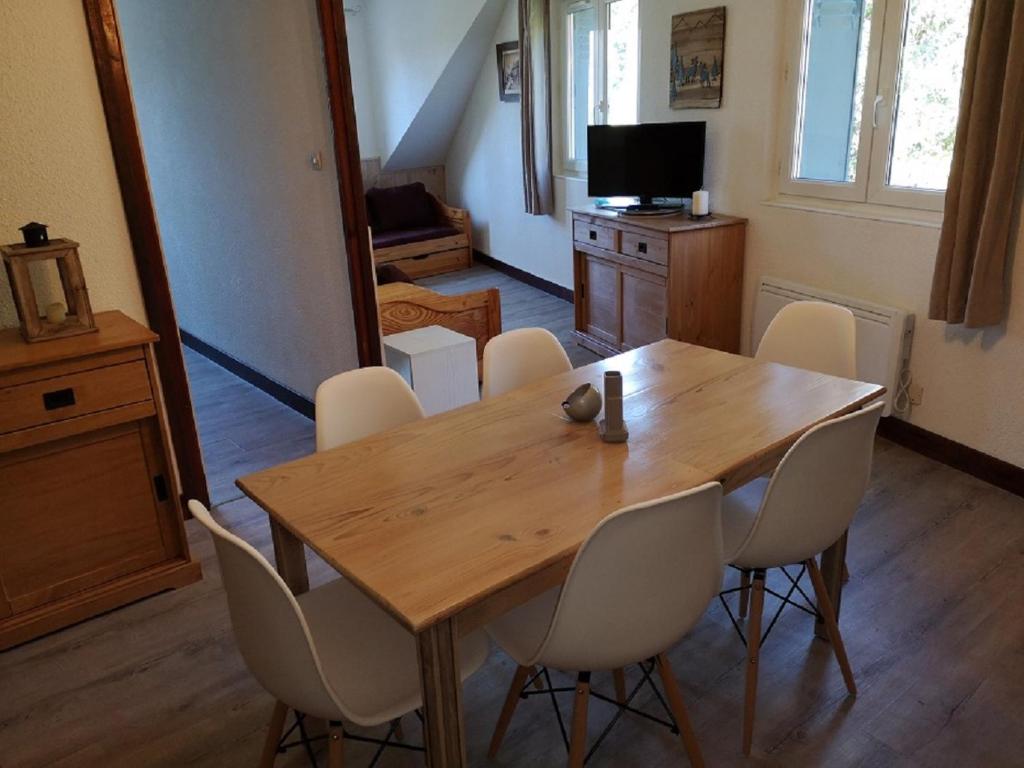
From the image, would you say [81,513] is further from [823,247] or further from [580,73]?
Answer: [580,73]

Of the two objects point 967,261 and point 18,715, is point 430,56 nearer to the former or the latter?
point 967,261

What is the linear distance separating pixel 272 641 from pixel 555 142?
17.3 feet

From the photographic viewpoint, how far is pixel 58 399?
92.9 inches

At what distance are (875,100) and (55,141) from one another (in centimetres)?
326

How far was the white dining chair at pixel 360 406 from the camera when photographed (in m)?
2.16

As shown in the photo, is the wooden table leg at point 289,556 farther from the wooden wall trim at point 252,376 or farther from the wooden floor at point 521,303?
the wooden floor at point 521,303

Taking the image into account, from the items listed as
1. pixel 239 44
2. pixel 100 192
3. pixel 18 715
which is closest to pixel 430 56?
pixel 239 44

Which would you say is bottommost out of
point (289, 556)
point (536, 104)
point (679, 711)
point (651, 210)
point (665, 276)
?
point (679, 711)

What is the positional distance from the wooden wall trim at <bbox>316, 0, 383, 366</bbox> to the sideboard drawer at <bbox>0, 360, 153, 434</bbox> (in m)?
1.23

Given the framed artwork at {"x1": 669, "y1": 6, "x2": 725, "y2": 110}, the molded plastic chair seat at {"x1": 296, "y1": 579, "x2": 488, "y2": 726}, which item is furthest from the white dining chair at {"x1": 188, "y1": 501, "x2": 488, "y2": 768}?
the framed artwork at {"x1": 669, "y1": 6, "x2": 725, "y2": 110}

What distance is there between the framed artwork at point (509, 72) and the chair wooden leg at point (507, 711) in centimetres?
529

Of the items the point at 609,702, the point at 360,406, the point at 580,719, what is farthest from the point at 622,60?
the point at 580,719

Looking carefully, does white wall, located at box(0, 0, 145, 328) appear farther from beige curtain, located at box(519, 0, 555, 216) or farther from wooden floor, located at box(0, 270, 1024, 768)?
beige curtain, located at box(519, 0, 555, 216)

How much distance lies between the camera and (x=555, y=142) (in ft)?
20.1
